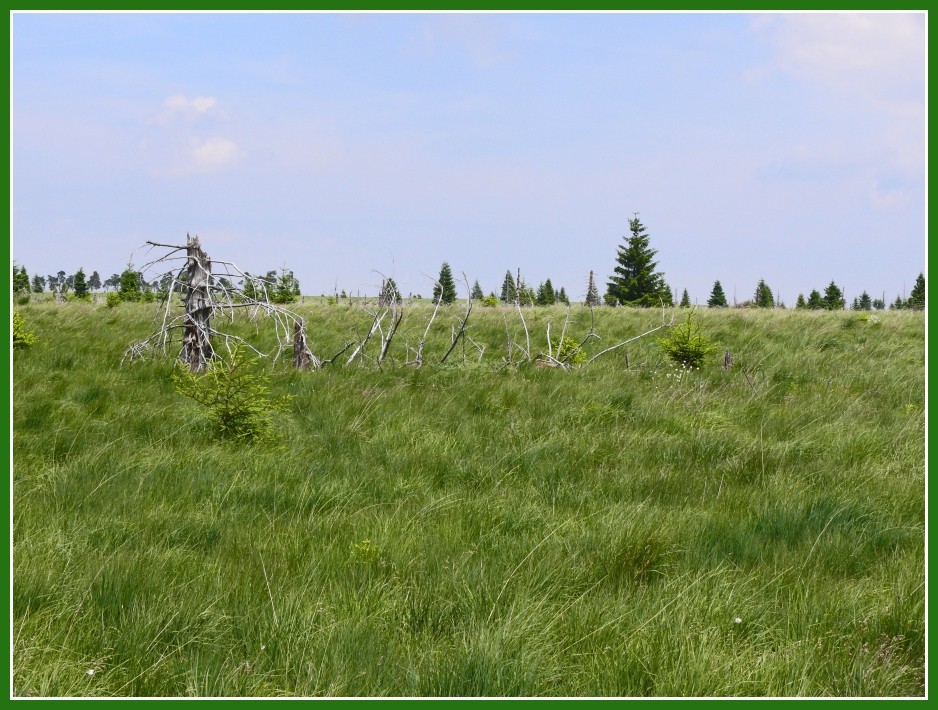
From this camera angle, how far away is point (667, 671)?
8.00ft

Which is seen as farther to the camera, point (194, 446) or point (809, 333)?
point (809, 333)

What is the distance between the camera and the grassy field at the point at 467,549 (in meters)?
2.46

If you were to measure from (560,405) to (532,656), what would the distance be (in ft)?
16.5

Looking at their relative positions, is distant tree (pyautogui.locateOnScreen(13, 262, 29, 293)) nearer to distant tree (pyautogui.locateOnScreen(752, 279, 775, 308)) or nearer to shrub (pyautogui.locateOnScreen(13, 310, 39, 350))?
shrub (pyautogui.locateOnScreen(13, 310, 39, 350))

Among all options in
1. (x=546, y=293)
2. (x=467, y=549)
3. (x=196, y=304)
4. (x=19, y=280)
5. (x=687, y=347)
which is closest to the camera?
(x=467, y=549)

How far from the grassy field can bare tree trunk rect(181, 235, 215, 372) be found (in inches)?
87.1

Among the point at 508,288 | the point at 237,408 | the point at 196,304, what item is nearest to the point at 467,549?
the point at 237,408

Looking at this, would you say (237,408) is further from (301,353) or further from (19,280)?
(19,280)

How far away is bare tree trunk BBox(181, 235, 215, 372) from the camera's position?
9594 millimetres

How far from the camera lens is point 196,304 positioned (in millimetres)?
9695

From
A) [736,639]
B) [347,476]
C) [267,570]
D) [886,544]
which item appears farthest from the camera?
[347,476]

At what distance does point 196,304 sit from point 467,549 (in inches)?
298

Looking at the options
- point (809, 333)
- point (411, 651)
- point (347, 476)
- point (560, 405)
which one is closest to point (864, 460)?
point (560, 405)

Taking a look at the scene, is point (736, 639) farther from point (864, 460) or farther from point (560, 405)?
point (560, 405)
